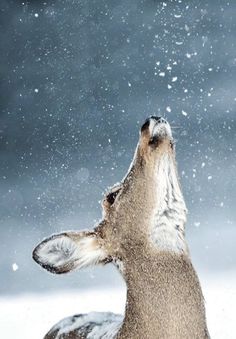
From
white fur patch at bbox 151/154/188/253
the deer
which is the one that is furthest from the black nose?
white fur patch at bbox 151/154/188/253

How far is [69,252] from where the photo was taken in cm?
529

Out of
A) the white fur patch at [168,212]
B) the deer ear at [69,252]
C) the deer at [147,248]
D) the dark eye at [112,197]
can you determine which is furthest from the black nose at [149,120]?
the deer ear at [69,252]

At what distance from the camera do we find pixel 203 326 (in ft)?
15.4

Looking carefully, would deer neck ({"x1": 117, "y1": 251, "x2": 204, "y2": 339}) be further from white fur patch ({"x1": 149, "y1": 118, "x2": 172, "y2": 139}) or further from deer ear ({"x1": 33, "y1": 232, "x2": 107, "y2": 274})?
white fur patch ({"x1": 149, "y1": 118, "x2": 172, "y2": 139})

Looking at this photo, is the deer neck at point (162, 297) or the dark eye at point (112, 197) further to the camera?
the dark eye at point (112, 197)

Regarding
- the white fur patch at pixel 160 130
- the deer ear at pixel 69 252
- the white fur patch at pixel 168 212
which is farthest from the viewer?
the deer ear at pixel 69 252

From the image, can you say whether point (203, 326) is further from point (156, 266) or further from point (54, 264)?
point (54, 264)

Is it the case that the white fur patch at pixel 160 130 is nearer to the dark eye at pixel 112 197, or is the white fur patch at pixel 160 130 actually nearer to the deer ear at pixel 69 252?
the dark eye at pixel 112 197

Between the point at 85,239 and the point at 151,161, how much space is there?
27.3 inches

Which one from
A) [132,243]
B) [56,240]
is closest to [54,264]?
[56,240]

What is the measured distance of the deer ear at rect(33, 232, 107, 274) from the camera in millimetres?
5242

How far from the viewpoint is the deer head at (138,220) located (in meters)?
4.93

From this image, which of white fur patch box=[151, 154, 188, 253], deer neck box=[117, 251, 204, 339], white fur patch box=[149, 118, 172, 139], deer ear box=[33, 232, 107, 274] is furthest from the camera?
deer ear box=[33, 232, 107, 274]

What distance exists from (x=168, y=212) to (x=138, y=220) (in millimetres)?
201
